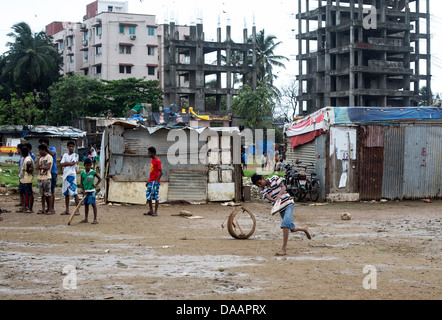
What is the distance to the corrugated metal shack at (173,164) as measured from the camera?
666 inches

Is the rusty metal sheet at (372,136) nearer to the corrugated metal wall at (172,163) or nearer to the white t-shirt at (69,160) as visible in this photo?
the corrugated metal wall at (172,163)

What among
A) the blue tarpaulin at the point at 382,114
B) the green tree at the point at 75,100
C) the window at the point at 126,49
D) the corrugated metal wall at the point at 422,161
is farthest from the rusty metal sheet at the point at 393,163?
the window at the point at 126,49

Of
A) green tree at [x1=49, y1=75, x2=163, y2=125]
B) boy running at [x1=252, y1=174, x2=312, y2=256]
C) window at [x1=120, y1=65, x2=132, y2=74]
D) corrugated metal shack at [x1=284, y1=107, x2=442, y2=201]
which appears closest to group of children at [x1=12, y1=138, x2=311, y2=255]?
boy running at [x1=252, y1=174, x2=312, y2=256]

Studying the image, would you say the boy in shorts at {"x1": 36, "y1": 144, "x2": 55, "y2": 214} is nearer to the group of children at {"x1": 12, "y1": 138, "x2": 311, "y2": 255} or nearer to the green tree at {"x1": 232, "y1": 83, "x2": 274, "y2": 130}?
the group of children at {"x1": 12, "y1": 138, "x2": 311, "y2": 255}

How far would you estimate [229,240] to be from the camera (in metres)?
10.4

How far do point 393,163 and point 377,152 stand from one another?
699 millimetres

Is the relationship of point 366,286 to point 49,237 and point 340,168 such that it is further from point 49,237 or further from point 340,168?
point 340,168

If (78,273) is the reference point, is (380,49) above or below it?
above

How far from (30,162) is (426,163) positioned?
12675 millimetres

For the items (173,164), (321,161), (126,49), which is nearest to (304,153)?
(321,161)

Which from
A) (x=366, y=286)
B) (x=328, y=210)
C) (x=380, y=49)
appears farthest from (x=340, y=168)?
(x=380, y=49)

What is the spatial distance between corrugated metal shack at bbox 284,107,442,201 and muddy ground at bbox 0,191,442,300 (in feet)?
14.2

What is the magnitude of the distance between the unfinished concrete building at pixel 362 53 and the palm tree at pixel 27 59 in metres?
32.6

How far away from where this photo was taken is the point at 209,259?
8234mm
